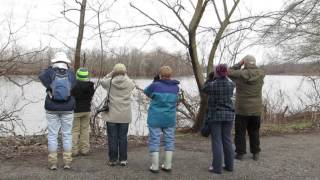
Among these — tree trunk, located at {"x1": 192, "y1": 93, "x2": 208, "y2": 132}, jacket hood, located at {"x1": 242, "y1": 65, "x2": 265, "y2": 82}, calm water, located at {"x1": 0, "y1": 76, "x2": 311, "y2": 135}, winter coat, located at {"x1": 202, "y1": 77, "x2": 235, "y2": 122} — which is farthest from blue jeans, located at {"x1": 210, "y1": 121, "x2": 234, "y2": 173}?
calm water, located at {"x1": 0, "y1": 76, "x2": 311, "y2": 135}

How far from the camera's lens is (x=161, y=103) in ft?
22.2

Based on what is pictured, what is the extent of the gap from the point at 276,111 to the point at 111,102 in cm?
910

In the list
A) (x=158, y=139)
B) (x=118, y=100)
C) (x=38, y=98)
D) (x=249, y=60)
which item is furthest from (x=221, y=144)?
(x=38, y=98)

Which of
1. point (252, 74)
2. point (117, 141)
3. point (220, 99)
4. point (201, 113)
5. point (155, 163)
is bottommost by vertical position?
point (155, 163)

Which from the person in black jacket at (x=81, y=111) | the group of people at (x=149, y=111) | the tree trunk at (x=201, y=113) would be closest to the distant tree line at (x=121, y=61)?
the tree trunk at (x=201, y=113)

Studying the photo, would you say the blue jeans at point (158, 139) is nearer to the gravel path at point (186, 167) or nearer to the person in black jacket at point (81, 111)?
the gravel path at point (186, 167)

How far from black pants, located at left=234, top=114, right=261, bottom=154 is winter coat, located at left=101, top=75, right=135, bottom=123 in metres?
1.95

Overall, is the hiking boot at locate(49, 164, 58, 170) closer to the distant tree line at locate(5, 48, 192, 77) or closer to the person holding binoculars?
the person holding binoculars

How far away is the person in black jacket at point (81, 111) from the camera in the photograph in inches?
299

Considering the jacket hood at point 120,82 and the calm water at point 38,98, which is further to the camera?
the calm water at point 38,98

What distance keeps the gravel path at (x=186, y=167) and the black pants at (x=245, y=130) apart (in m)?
0.22

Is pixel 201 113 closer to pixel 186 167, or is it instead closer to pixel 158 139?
pixel 186 167

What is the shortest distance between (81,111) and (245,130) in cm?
287

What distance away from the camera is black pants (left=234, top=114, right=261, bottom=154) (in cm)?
773
